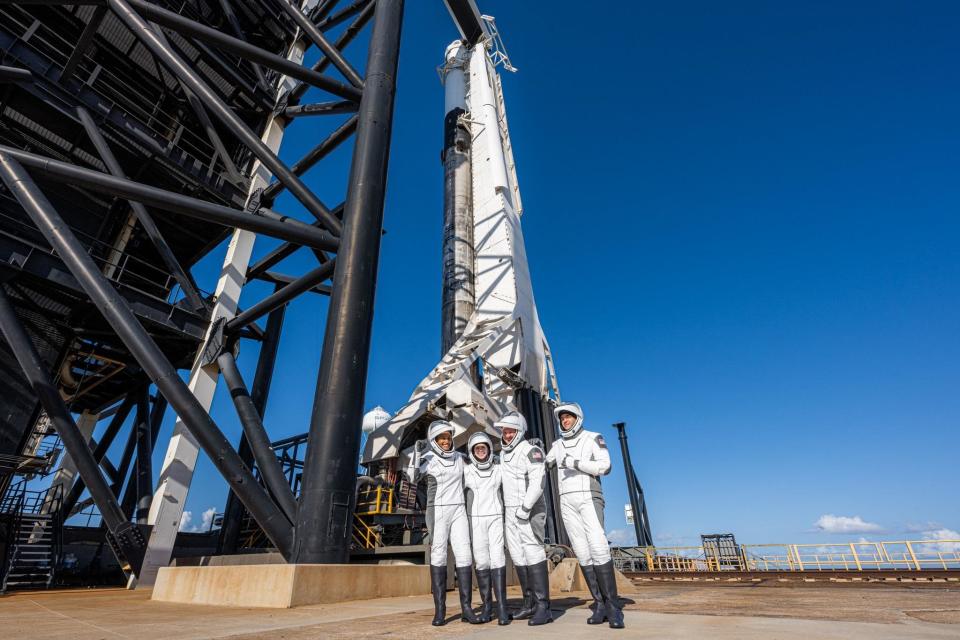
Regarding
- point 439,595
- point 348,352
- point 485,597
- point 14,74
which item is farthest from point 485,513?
point 14,74

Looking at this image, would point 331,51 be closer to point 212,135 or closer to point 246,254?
point 212,135

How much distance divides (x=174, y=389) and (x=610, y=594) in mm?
Answer: 4749

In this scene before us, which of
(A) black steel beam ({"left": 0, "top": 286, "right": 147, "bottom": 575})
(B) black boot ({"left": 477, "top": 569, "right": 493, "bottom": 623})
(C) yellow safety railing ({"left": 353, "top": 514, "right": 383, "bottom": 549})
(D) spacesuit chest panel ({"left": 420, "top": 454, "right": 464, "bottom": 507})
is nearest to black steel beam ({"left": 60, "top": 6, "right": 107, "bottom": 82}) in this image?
(A) black steel beam ({"left": 0, "top": 286, "right": 147, "bottom": 575})

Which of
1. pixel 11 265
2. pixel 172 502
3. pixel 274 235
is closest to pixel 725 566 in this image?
pixel 172 502

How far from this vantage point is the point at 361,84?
23.7 ft

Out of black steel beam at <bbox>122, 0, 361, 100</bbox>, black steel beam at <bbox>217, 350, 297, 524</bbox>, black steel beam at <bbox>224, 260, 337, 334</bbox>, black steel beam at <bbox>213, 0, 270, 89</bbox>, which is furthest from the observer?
black steel beam at <bbox>213, 0, 270, 89</bbox>

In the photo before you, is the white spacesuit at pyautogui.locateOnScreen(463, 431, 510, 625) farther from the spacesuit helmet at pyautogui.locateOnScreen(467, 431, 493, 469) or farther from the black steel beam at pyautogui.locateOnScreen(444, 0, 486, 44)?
the black steel beam at pyautogui.locateOnScreen(444, 0, 486, 44)

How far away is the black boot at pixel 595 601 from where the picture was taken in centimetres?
349

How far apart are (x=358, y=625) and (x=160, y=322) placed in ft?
29.6

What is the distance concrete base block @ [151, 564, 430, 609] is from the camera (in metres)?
4.25

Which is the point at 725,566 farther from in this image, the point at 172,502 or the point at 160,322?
the point at 160,322

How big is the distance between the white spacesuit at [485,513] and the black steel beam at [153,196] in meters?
3.90

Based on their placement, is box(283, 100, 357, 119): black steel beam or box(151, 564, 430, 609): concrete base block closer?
box(151, 564, 430, 609): concrete base block

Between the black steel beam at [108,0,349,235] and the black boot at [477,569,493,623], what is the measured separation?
4552 millimetres
